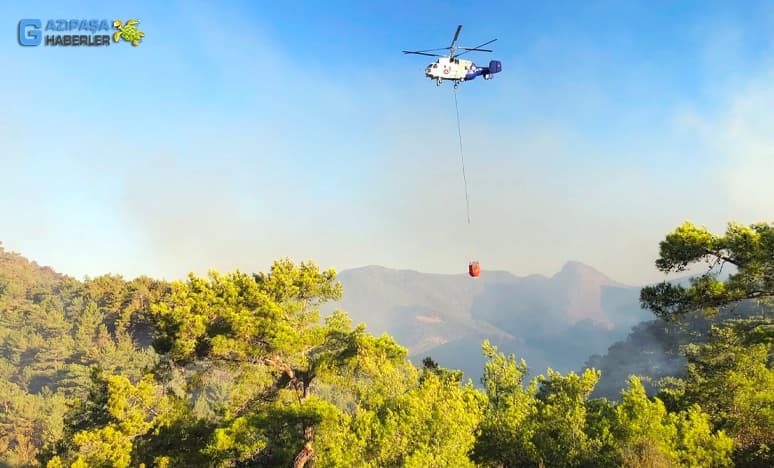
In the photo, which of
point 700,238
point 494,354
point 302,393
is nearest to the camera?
point 700,238

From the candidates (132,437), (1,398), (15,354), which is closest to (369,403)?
(132,437)

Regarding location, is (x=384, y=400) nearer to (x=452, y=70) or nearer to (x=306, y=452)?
(x=306, y=452)

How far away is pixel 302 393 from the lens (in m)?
20.7

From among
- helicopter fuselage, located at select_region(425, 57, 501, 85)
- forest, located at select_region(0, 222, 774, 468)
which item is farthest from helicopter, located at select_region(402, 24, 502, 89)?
forest, located at select_region(0, 222, 774, 468)

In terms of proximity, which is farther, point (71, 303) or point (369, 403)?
point (71, 303)

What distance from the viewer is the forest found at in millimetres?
12789

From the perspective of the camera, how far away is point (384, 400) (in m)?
15.6

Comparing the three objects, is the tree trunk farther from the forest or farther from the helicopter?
the helicopter

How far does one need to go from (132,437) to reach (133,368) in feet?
162

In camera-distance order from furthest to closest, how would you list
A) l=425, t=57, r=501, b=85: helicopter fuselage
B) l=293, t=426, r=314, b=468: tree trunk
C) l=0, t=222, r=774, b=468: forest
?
1. l=425, t=57, r=501, b=85: helicopter fuselage
2. l=293, t=426, r=314, b=468: tree trunk
3. l=0, t=222, r=774, b=468: forest

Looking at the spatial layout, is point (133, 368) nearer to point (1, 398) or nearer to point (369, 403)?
point (1, 398)

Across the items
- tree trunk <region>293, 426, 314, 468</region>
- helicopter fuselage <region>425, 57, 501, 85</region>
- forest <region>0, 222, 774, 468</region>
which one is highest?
helicopter fuselage <region>425, 57, 501, 85</region>

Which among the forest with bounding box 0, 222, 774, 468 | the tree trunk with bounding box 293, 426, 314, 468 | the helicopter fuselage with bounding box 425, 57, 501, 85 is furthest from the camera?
the helicopter fuselage with bounding box 425, 57, 501, 85

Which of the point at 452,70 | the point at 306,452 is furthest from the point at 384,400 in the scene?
the point at 452,70
